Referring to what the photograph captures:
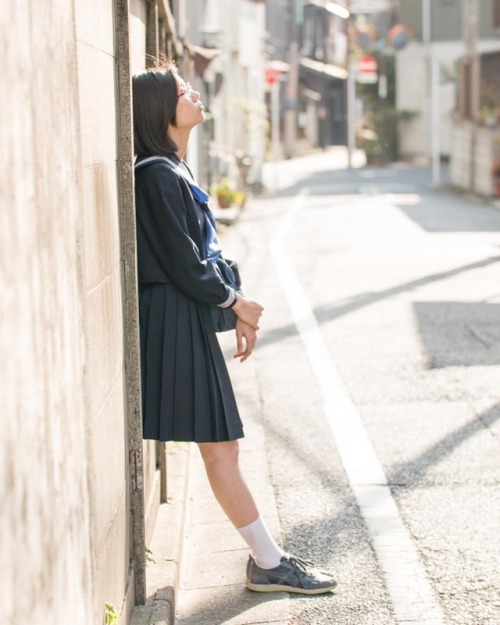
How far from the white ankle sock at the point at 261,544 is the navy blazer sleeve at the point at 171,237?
855 millimetres

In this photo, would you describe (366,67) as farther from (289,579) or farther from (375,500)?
(289,579)

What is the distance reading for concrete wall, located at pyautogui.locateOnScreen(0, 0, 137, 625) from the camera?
5.80 feet

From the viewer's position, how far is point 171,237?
3.69m

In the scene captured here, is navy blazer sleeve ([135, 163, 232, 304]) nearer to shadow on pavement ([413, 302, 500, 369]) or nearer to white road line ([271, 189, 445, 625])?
white road line ([271, 189, 445, 625])

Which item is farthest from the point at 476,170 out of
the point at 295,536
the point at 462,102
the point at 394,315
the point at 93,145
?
the point at 93,145

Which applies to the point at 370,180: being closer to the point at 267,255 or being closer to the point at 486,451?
the point at 267,255

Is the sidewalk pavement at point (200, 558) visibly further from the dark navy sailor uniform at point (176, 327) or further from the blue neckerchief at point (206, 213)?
the blue neckerchief at point (206, 213)

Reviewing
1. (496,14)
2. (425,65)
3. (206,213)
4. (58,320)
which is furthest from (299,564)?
(425,65)

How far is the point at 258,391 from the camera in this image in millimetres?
7430

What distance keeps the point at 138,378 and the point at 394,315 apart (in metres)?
6.62

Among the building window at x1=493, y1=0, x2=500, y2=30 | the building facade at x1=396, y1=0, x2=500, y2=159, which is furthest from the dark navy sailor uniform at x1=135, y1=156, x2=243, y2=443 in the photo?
the building facade at x1=396, y1=0, x2=500, y2=159

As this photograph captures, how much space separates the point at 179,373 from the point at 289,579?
90 centimetres

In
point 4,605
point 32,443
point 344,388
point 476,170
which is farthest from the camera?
point 476,170

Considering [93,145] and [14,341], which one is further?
[93,145]
